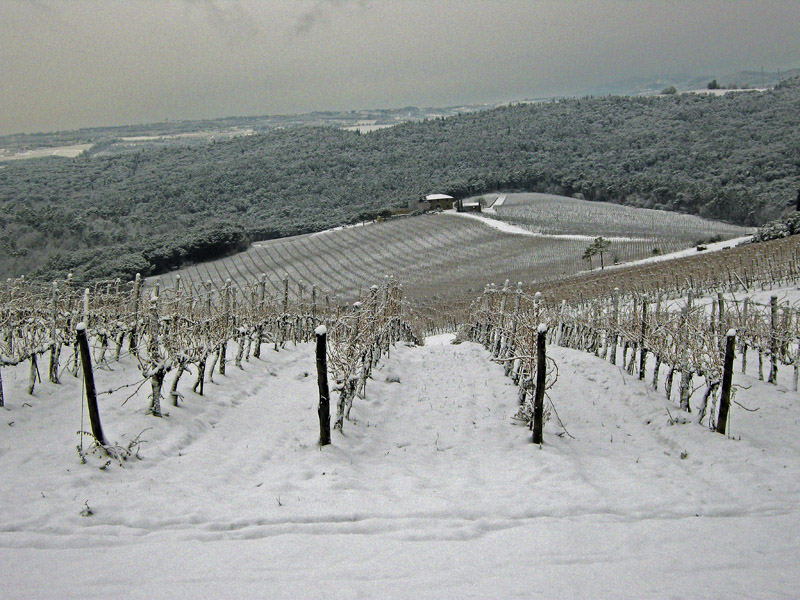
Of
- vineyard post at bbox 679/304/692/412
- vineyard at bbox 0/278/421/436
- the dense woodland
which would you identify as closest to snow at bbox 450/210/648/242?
the dense woodland

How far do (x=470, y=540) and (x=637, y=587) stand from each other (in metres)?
1.59

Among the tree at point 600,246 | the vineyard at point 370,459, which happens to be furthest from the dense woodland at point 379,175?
the vineyard at point 370,459

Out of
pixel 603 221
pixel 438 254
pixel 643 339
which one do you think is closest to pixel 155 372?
pixel 643 339

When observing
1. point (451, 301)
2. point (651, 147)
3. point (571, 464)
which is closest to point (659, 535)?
point (571, 464)

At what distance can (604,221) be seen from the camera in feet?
193

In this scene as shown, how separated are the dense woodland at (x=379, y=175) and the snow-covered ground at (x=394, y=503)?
41358mm

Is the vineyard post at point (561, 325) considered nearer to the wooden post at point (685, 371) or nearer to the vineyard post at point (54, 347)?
the wooden post at point (685, 371)

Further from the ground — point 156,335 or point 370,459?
point 156,335

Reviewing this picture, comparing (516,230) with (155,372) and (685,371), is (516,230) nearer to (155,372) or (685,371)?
(685,371)

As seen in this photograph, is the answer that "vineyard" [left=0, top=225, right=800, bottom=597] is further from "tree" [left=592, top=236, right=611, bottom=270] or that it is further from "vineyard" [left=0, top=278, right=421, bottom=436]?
"tree" [left=592, top=236, right=611, bottom=270]

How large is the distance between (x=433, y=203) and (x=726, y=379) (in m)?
65.6

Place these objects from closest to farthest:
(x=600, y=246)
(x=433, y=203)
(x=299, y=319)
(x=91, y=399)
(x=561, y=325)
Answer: (x=91, y=399), (x=299, y=319), (x=561, y=325), (x=600, y=246), (x=433, y=203)

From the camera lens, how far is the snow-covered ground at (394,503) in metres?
4.63

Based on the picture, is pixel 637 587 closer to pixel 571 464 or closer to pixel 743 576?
Result: pixel 743 576
